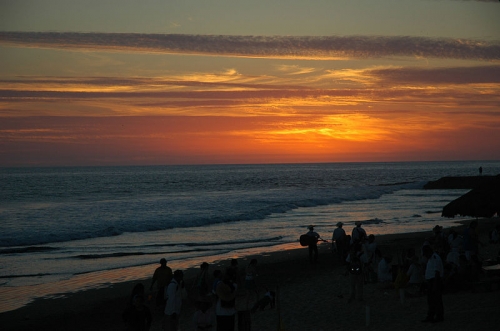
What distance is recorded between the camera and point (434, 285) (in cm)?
1160

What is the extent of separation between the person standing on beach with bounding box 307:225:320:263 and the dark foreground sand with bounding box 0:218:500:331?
1646 mm

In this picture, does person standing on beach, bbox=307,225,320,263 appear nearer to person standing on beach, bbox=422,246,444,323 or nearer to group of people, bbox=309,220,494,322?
group of people, bbox=309,220,494,322

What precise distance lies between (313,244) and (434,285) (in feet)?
33.2

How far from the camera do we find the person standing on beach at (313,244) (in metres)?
21.3

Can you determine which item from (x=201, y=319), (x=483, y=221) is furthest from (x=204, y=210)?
(x=201, y=319)

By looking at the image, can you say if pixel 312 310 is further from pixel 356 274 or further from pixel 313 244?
pixel 313 244

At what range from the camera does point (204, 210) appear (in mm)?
50312

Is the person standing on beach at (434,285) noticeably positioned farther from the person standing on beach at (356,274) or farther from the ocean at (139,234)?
the ocean at (139,234)

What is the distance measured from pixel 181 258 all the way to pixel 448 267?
43.1 feet

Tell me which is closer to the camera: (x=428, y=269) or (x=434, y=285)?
(x=434, y=285)

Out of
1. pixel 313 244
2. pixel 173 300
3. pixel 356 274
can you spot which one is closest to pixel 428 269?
pixel 356 274

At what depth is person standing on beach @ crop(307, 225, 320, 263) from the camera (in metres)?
21.3

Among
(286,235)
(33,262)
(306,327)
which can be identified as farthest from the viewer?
(286,235)

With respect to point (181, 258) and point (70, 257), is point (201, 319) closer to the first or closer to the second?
point (181, 258)
